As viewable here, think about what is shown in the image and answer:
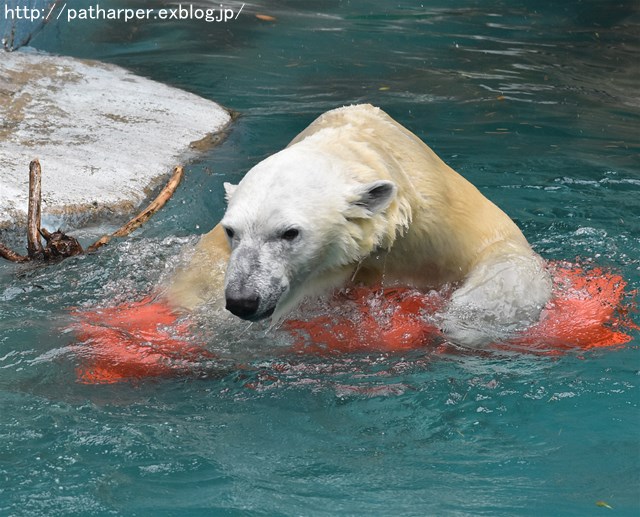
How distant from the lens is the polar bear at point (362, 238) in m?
3.29

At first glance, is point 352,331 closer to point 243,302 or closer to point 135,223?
point 243,302

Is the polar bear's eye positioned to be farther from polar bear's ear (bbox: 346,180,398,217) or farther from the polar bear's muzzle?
polar bear's ear (bbox: 346,180,398,217)

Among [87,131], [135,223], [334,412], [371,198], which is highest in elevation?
[371,198]

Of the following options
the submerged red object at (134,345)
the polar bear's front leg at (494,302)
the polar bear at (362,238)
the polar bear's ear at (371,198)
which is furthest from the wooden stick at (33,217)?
the polar bear's front leg at (494,302)

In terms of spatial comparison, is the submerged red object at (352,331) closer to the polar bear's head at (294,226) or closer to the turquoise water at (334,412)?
the turquoise water at (334,412)

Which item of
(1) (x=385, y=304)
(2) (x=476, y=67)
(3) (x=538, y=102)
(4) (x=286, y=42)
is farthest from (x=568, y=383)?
(4) (x=286, y=42)

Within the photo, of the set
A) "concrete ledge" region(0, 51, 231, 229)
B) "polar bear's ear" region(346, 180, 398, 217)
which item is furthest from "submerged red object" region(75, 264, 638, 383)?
"concrete ledge" region(0, 51, 231, 229)

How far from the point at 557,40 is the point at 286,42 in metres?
2.74

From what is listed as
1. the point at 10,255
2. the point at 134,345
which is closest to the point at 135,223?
the point at 10,255

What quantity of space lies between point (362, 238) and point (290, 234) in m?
0.31

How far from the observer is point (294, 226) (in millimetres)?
3291

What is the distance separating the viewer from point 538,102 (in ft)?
25.6

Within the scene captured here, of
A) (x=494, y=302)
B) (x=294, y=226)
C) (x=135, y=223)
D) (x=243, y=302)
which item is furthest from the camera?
(x=135, y=223)

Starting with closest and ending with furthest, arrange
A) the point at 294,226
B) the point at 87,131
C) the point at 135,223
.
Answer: the point at 294,226 → the point at 135,223 → the point at 87,131
